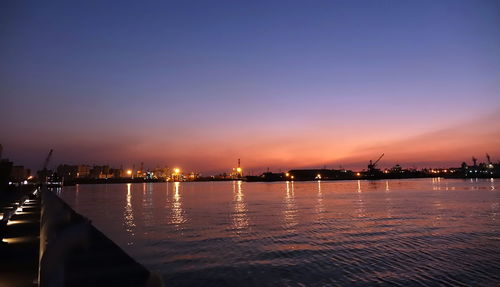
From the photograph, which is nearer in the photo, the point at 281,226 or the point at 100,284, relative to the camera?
the point at 100,284

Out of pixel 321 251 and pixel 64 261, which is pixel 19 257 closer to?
pixel 64 261

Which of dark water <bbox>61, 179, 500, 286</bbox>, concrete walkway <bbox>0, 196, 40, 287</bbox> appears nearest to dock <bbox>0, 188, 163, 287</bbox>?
concrete walkway <bbox>0, 196, 40, 287</bbox>

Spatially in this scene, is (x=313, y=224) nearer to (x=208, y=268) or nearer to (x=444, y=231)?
(x=444, y=231)

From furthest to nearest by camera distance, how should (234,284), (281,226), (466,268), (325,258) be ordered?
(281,226) < (325,258) < (466,268) < (234,284)

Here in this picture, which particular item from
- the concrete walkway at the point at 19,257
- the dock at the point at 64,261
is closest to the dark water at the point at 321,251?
the dock at the point at 64,261

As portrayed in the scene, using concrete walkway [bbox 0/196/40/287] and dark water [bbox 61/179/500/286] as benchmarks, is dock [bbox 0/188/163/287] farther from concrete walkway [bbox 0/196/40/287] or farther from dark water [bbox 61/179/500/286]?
dark water [bbox 61/179/500/286]

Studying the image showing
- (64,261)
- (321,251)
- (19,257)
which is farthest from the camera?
(321,251)

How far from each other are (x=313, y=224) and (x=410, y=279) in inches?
773

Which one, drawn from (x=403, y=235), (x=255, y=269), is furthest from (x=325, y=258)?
(x=403, y=235)

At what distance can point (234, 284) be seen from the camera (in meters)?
16.1

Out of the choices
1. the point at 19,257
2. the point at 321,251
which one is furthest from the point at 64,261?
the point at 321,251

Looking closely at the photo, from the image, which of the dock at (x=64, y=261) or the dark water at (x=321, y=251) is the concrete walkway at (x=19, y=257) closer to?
the dock at (x=64, y=261)

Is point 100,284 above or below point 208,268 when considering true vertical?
above

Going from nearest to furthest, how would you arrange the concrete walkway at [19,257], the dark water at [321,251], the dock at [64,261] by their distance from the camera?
the dock at [64,261] → the concrete walkway at [19,257] → the dark water at [321,251]
